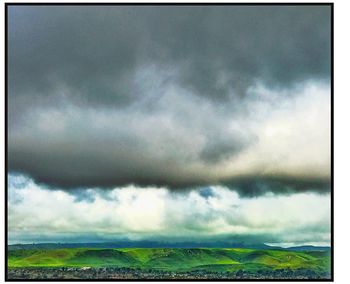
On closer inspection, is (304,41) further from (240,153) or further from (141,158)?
(141,158)

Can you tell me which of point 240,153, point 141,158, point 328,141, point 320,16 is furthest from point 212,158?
point 320,16

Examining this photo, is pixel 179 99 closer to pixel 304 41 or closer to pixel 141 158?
pixel 141 158

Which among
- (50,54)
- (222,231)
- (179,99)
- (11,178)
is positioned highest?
(50,54)

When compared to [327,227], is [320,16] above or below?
above

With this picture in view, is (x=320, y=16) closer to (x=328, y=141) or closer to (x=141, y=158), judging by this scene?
(x=328, y=141)

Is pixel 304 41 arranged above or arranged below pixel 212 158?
above

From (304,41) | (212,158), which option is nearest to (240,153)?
(212,158)
